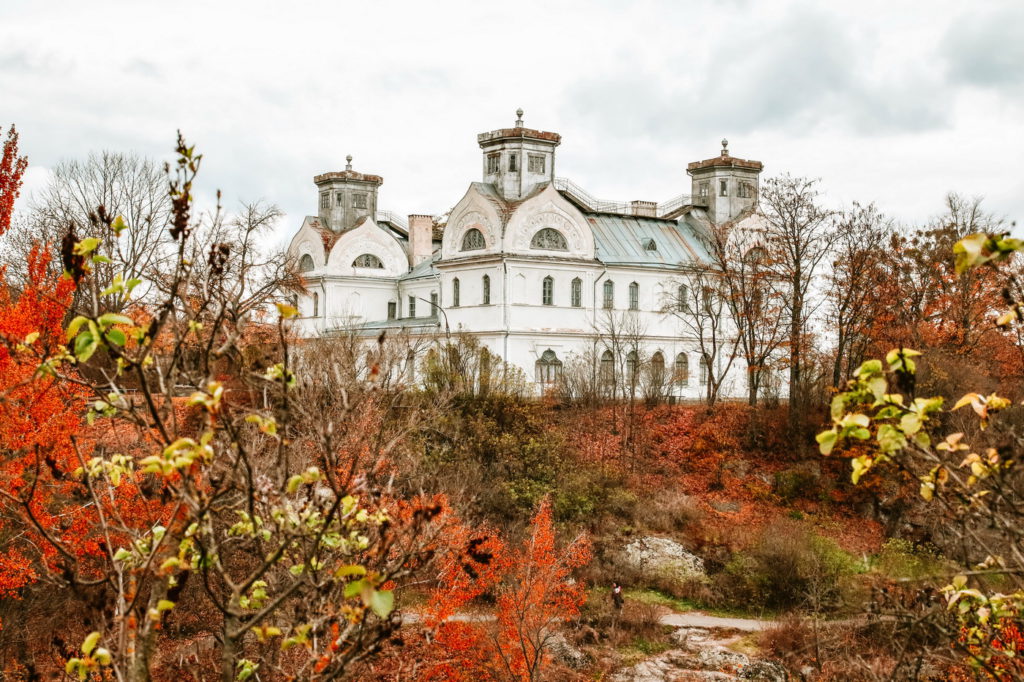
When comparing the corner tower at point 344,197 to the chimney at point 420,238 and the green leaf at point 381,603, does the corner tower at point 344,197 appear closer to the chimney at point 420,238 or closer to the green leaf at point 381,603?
the chimney at point 420,238

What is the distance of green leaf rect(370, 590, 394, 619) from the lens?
3259 millimetres

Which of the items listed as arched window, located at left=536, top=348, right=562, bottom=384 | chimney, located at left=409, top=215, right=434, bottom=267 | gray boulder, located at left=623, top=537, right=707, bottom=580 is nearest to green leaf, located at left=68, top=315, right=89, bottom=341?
gray boulder, located at left=623, top=537, right=707, bottom=580

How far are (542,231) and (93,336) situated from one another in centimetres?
3442

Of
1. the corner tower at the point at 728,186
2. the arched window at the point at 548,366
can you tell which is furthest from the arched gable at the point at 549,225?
the corner tower at the point at 728,186

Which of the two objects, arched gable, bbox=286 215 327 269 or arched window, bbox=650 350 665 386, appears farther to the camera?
arched gable, bbox=286 215 327 269

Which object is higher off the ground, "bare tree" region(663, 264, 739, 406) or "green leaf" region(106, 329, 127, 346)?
"bare tree" region(663, 264, 739, 406)

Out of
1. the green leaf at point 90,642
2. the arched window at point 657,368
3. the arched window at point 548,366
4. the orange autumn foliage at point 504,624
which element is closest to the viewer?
the green leaf at point 90,642

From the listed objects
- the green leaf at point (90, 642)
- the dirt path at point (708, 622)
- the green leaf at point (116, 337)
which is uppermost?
the green leaf at point (116, 337)

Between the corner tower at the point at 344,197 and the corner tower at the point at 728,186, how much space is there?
16.2 metres

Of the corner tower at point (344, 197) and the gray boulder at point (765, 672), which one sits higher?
the corner tower at point (344, 197)

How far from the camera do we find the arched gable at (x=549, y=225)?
3712 cm

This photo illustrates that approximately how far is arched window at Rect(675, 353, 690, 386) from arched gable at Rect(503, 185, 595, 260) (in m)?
5.83

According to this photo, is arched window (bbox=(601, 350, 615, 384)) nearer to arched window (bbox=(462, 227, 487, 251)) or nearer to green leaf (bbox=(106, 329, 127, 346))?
arched window (bbox=(462, 227, 487, 251))

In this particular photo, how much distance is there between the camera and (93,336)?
3719mm
